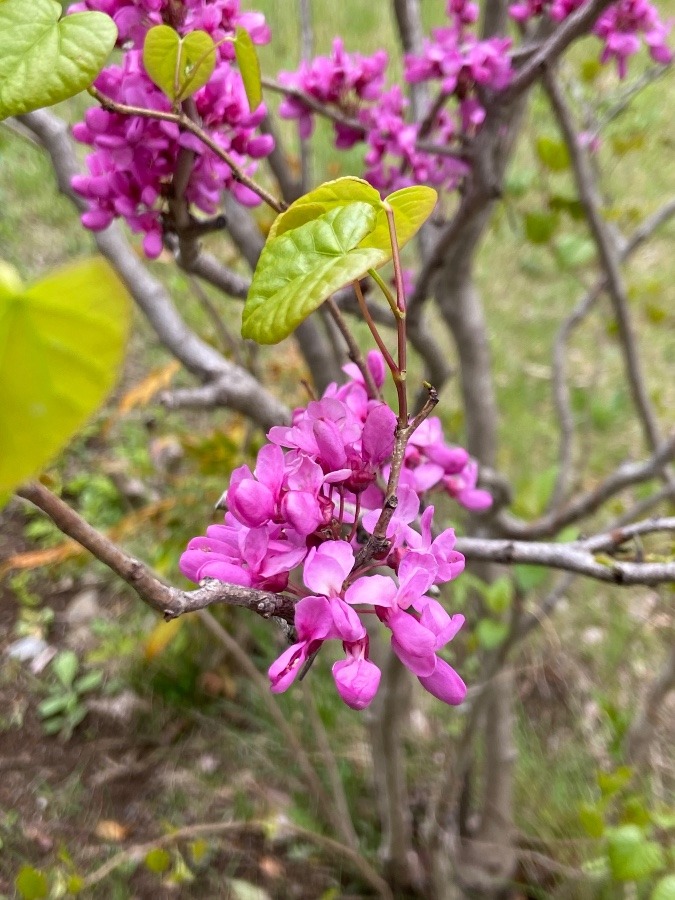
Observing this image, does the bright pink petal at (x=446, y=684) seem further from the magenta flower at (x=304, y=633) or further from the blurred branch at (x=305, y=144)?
the blurred branch at (x=305, y=144)

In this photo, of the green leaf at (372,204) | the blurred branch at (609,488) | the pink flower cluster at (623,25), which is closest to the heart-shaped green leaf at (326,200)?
the green leaf at (372,204)

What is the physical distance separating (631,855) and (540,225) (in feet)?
2.97

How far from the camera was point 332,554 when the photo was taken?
342mm

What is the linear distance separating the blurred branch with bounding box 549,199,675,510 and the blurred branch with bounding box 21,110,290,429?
22.9 inches

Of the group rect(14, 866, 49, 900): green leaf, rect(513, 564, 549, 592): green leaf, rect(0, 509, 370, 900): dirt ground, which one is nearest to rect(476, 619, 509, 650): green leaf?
rect(513, 564, 549, 592): green leaf

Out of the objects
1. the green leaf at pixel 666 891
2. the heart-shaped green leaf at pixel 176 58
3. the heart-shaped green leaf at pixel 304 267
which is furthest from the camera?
the green leaf at pixel 666 891

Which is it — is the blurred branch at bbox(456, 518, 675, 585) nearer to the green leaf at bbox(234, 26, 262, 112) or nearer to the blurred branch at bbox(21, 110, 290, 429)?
the blurred branch at bbox(21, 110, 290, 429)

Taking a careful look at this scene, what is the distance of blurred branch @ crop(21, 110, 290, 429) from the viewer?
831mm

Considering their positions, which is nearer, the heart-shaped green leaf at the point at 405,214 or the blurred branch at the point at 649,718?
the heart-shaped green leaf at the point at 405,214

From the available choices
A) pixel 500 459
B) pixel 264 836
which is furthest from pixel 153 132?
pixel 500 459

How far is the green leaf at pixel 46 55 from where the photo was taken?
0.98 ft

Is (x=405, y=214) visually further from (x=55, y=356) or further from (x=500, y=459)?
(x=500, y=459)

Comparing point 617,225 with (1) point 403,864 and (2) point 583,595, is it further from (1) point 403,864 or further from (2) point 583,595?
(1) point 403,864

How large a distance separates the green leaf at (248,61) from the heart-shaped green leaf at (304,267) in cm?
18
